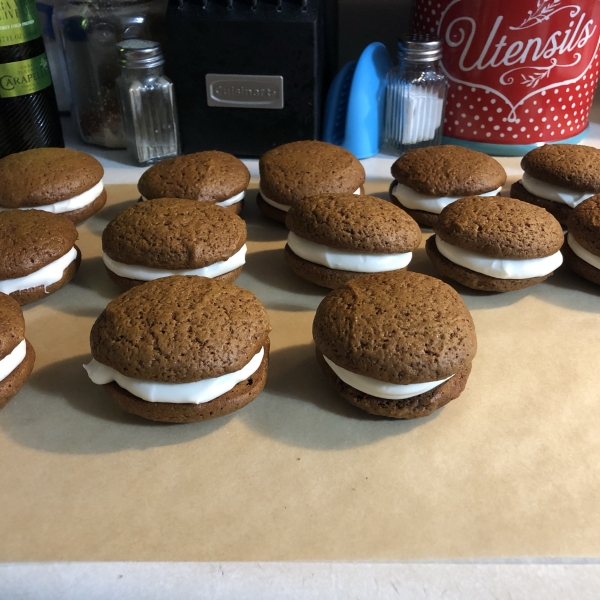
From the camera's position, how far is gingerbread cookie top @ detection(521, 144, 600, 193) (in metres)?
1.58

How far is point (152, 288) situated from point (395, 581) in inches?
26.9

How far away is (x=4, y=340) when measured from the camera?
108cm

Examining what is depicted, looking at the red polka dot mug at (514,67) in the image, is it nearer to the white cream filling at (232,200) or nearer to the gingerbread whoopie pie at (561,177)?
the gingerbread whoopie pie at (561,177)

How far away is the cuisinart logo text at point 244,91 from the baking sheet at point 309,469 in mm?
925

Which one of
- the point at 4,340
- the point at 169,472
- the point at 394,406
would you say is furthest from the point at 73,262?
the point at 394,406

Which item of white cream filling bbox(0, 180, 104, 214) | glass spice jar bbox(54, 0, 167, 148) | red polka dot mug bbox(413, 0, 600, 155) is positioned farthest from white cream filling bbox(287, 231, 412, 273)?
glass spice jar bbox(54, 0, 167, 148)

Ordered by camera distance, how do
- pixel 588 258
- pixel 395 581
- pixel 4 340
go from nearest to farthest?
pixel 395 581, pixel 4 340, pixel 588 258

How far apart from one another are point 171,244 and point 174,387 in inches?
16.2

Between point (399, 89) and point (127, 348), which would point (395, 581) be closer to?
point (127, 348)

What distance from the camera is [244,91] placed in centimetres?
189

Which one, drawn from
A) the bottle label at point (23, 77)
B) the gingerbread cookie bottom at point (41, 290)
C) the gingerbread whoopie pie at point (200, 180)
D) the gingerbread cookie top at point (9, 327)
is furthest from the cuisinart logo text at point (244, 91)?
the gingerbread cookie top at point (9, 327)

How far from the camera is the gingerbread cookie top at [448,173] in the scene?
162cm

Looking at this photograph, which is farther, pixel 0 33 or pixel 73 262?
pixel 0 33

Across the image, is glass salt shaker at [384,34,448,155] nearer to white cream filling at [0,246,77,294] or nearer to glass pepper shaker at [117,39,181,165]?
glass pepper shaker at [117,39,181,165]
